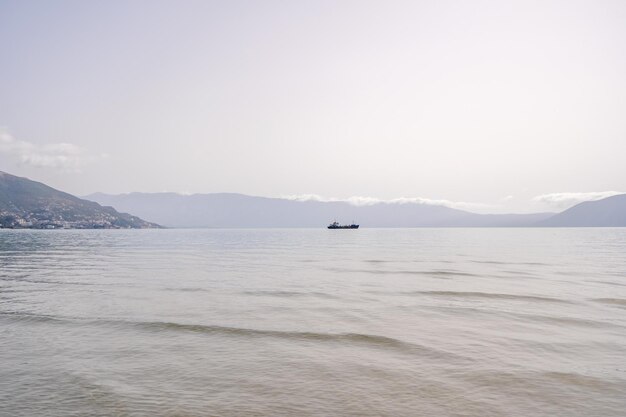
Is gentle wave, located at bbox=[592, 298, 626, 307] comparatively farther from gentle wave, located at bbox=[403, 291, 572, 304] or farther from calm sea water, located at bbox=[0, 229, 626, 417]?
gentle wave, located at bbox=[403, 291, 572, 304]

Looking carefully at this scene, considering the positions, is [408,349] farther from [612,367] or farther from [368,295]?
[368,295]

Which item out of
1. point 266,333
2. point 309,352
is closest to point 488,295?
point 266,333

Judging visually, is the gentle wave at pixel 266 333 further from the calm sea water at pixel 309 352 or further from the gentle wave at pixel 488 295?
the gentle wave at pixel 488 295

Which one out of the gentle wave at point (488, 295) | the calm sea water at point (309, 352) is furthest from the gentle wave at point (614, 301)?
the gentle wave at point (488, 295)

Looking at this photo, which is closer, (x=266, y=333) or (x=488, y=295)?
(x=266, y=333)

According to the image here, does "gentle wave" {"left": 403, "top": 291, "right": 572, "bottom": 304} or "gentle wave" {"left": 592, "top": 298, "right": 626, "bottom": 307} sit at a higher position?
"gentle wave" {"left": 592, "top": 298, "right": 626, "bottom": 307}

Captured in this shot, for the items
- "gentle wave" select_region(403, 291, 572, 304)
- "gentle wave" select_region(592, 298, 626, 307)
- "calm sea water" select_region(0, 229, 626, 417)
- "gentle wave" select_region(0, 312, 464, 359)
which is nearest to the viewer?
"calm sea water" select_region(0, 229, 626, 417)

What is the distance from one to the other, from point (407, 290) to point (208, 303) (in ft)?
56.7

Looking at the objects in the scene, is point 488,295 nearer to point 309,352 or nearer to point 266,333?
point 266,333

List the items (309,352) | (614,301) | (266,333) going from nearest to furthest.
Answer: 1. (309,352)
2. (266,333)
3. (614,301)

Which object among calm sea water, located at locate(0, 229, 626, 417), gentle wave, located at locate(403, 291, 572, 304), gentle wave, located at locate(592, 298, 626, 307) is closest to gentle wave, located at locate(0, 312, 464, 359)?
calm sea water, located at locate(0, 229, 626, 417)

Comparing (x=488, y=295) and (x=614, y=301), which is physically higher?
(x=614, y=301)

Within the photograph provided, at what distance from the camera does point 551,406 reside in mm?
11586

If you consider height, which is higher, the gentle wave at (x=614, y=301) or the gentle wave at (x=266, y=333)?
the gentle wave at (x=614, y=301)
